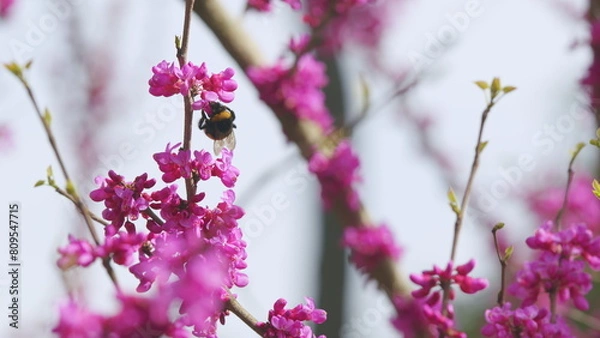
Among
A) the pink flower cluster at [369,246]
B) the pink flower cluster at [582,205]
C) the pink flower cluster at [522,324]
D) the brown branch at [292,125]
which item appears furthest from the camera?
the pink flower cluster at [582,205]

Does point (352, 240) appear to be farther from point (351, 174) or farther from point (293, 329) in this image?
point (293, 329)

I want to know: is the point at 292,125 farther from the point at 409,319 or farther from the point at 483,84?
the point at 483,84

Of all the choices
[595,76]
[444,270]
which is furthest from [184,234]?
[595,76]

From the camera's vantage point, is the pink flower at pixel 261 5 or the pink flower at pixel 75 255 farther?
the pink flower at pixel 261 5

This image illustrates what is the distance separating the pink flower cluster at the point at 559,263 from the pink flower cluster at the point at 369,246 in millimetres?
1371

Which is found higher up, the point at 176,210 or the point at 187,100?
the point at 187,100

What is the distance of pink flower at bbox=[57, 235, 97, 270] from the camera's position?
1502mm

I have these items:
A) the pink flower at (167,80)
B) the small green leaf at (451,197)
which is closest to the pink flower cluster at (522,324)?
the small green leaf at (451,197)

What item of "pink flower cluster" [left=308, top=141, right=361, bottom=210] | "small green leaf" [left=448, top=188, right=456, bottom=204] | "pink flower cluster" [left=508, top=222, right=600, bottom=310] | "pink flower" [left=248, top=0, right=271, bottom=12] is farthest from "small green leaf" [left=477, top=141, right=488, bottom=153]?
"pink flower cluster" [left=308, top=141, right=361, bottom=210]

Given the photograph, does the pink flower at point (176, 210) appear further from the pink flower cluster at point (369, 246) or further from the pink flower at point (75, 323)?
the pink flower cluster at point (369, 246)

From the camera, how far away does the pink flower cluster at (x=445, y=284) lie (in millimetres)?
2092

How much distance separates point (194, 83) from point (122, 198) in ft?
1.05

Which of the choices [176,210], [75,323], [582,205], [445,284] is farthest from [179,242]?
[582,205]

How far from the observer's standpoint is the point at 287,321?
1758 millimetres
